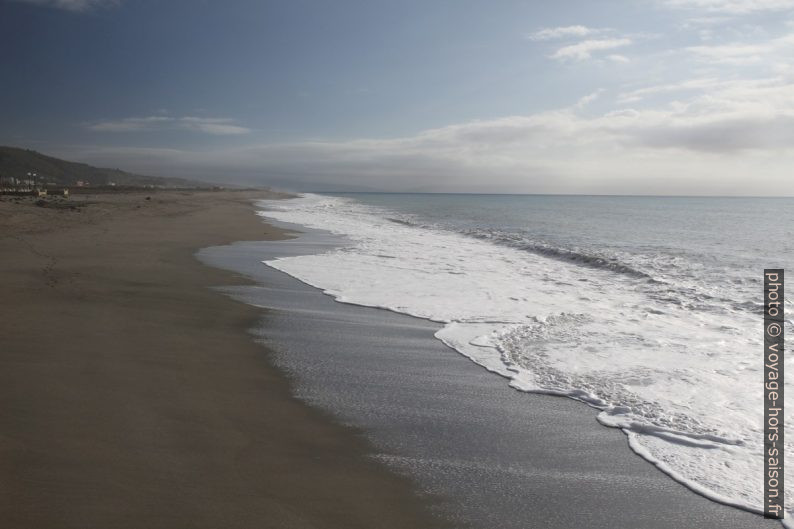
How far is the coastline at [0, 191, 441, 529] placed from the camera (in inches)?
104

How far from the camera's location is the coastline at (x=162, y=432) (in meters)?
2.64

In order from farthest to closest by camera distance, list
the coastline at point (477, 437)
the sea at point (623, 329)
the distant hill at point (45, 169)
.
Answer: the distant hill at point (45, 169) → the sea at point (623, 329) → the coastline at point (477, 437)

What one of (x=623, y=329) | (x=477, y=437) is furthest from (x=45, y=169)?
(x=477, y=437)

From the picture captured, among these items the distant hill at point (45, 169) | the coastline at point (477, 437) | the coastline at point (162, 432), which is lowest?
the coastline at point (477, 437)

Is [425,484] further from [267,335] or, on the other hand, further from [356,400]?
[267,335]

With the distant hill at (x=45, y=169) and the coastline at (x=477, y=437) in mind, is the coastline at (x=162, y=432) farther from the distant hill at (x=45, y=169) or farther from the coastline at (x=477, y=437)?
the distant hill at (x=45, y=169)

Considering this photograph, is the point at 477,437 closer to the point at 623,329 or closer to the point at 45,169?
the point at 623,329

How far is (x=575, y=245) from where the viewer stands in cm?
1931

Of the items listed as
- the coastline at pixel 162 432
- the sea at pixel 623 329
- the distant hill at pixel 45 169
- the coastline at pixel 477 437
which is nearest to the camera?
the coastline at pixel 162 432

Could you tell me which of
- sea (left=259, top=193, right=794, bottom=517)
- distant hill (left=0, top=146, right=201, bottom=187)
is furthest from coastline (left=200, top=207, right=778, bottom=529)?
distant hill (left=0, top=146, right=201, bottom=187)

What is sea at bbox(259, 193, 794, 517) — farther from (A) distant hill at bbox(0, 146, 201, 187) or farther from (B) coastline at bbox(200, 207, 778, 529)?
(A) distant hill at bbox(0, 146, 201, 187)

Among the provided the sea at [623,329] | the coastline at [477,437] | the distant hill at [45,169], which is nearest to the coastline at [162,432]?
the coastline at [477,437]

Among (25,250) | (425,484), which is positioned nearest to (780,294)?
(425,484)

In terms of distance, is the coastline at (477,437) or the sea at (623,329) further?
the sea at (623,329)
